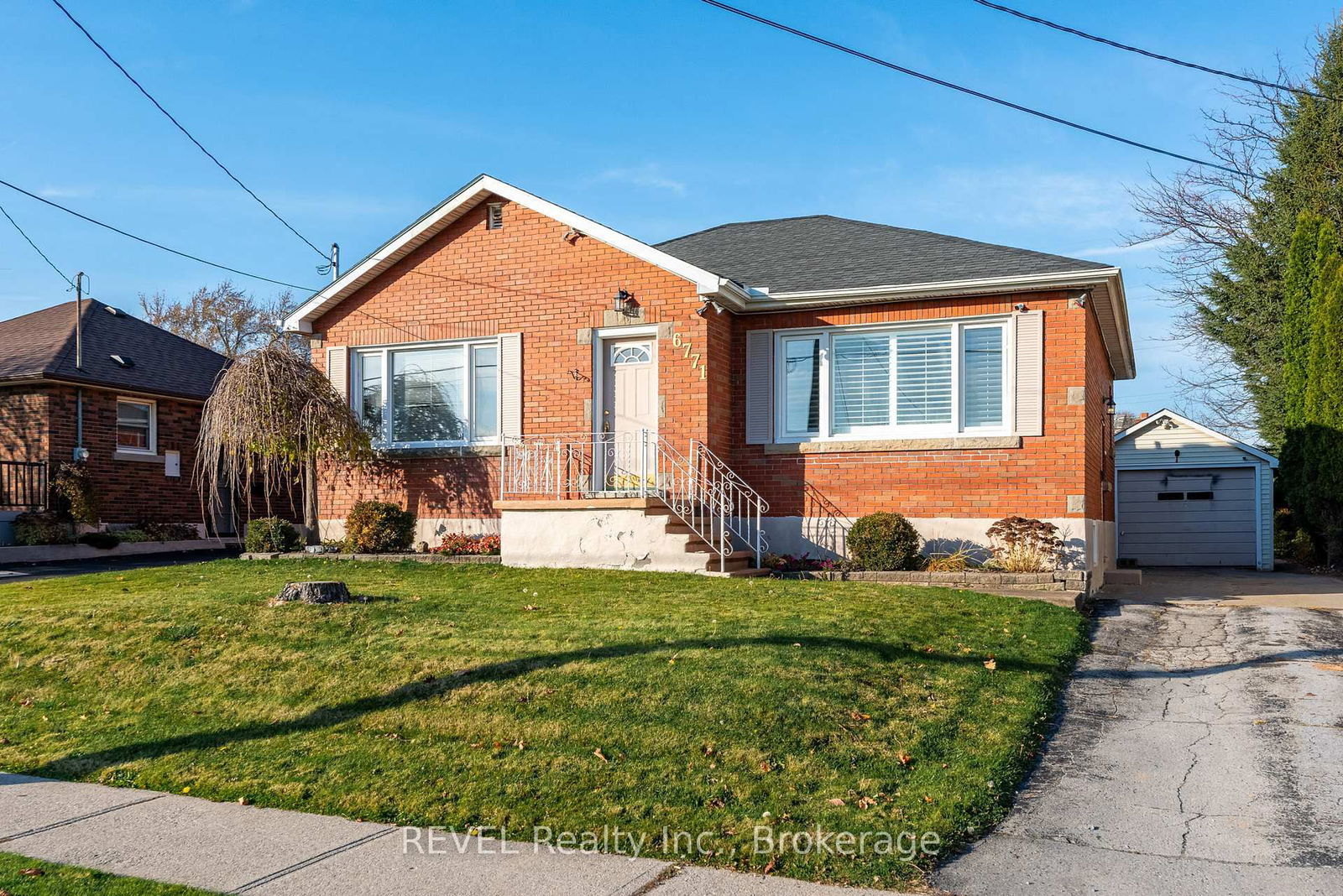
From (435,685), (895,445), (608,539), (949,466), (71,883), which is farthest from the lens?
(895,445)

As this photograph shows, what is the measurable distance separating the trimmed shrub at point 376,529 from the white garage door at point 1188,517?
577 inches

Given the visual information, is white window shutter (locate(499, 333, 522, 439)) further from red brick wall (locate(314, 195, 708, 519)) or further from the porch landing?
the porch landing

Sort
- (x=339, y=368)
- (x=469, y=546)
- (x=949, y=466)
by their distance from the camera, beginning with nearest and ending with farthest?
1. (x=949, y=466)
2. (x=469, y=546)
3. (x=339, y=368)

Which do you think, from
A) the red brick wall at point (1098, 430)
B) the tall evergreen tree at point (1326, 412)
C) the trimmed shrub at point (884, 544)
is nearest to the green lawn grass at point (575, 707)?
the trimmed shrub at point (884, 544)

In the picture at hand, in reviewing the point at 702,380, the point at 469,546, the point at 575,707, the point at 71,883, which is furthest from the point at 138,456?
the point at 71,883

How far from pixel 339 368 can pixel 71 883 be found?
1158 centimetres

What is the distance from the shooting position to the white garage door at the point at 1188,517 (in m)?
20.9

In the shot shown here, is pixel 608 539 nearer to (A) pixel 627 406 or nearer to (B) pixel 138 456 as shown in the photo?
(A) pixel 627 406

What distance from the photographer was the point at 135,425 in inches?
790

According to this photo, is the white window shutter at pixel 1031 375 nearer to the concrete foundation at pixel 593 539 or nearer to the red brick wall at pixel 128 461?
the concrete foundation at pixel 593 539

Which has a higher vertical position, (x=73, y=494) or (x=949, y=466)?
(x=949, y=466)

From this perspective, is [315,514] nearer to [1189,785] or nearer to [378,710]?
[378,710]

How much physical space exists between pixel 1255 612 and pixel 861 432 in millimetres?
4759

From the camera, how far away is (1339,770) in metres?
5.77
